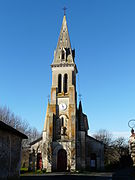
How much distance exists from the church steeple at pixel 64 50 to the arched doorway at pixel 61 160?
15.2 m

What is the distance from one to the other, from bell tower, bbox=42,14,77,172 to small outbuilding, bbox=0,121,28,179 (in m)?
12.8

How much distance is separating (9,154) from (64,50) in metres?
24.9

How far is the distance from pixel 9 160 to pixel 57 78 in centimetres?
2100

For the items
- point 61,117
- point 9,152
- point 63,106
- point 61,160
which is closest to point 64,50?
point 63,106

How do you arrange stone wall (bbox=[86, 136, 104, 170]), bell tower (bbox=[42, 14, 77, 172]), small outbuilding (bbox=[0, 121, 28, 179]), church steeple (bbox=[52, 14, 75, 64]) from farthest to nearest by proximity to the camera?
church steeple (bbox=[52, 14, 75, 64])
stone wall (bbox=[86, 136, 104, 170])
bell tower (bbox=[42, 14, 77, 172])
small outbuilding (bbox=[0, 121, 28, 179])

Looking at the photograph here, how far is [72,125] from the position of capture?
31438 millimetres

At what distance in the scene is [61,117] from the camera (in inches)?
1292

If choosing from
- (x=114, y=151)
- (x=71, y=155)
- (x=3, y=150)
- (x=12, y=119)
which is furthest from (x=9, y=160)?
(x=114, y=151)

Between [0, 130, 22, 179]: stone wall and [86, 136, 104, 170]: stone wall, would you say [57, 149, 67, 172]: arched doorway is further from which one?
[0, 130, 22, 179]: stone wall

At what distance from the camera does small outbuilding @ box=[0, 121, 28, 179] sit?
46.8 ft

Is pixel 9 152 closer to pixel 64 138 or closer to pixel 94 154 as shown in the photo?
pixel 64 138

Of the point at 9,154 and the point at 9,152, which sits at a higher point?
the point at 9,152

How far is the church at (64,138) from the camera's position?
30.5 m

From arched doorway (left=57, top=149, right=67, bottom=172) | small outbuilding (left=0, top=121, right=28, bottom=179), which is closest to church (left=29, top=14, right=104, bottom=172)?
arched doorway (left=57, top=149, right=67, bottom=172)
